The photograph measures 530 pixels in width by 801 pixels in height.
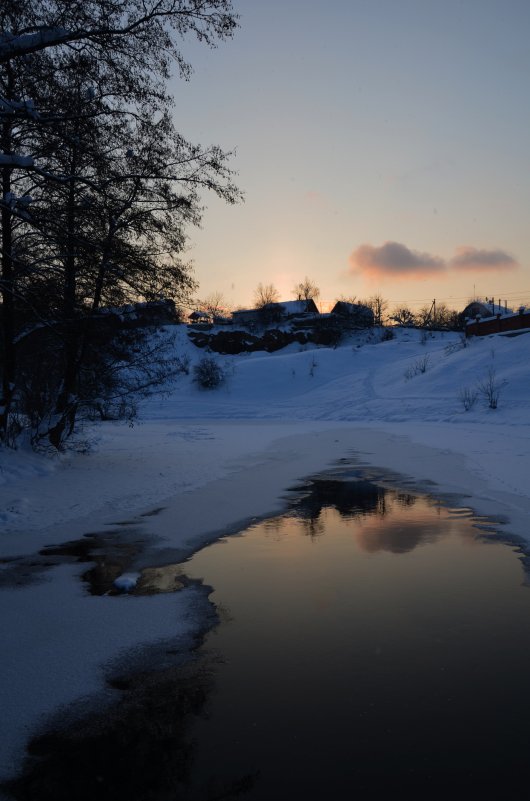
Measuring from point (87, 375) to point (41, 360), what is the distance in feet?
3.76

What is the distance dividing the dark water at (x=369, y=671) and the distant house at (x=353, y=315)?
202 feet

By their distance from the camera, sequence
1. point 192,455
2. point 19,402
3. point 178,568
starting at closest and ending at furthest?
point 178,568
point 19,402
point 192,455

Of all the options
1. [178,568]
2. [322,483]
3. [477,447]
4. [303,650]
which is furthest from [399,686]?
[477,447]

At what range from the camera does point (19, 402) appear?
13469mm

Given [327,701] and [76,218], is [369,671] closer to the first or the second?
[327,701]

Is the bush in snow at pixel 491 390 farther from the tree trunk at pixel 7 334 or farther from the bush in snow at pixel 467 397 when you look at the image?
the tree trunk at pixel 7 334

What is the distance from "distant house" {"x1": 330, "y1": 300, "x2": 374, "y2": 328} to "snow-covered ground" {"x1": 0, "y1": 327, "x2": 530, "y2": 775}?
30934mm

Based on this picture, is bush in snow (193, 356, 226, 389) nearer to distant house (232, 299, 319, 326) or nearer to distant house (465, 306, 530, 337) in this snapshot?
distant house (465, 306, 530, 337)

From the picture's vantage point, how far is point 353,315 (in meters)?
75.4

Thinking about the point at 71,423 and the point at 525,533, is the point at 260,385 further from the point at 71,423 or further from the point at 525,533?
the point at 525,533

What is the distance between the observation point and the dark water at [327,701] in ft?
9.61

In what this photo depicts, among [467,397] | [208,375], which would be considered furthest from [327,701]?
[208,375]

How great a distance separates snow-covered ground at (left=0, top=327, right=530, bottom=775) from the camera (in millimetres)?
4484

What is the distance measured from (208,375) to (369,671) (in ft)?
134
